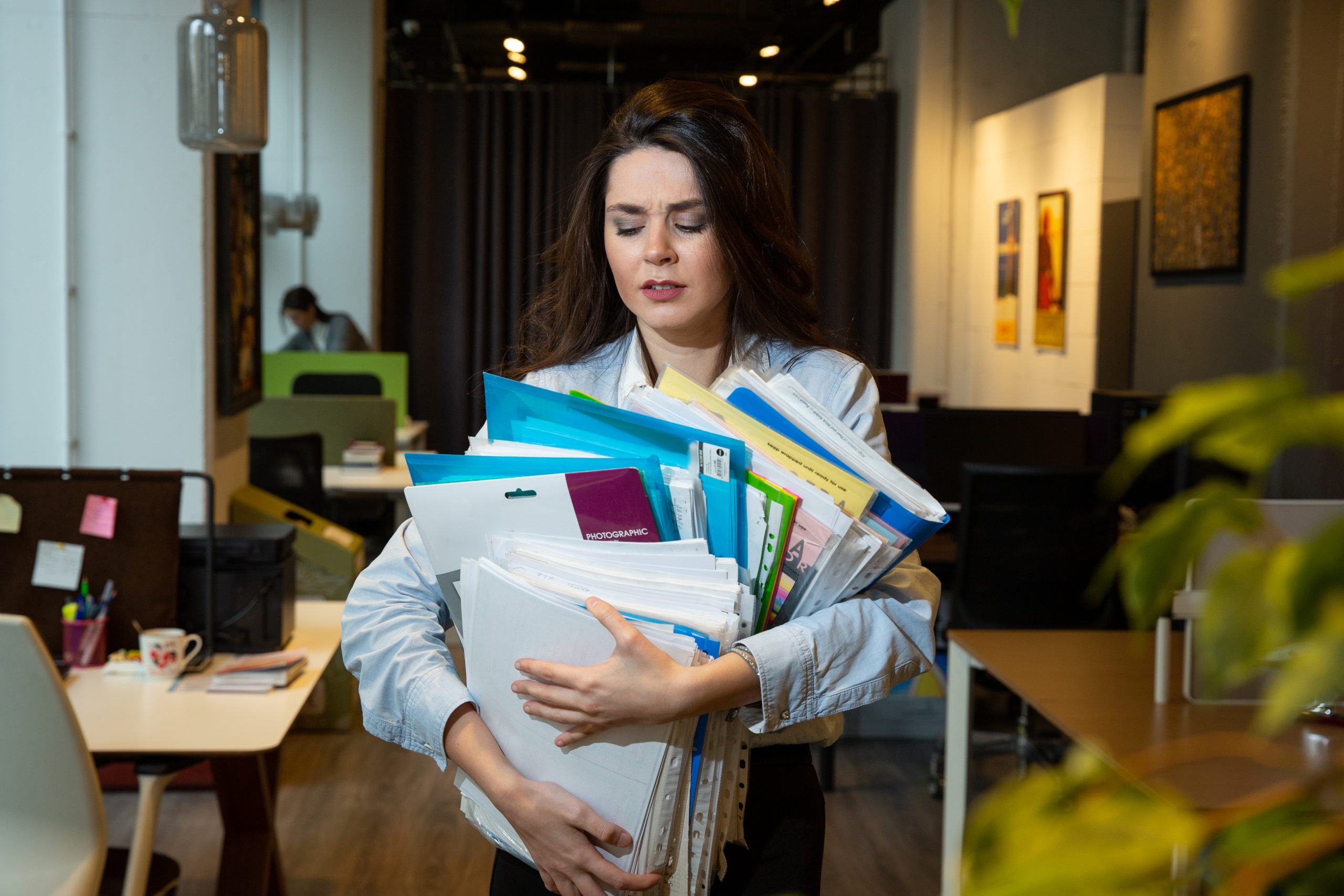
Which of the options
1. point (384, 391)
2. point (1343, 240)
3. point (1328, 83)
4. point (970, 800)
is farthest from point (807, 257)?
point (384, 391)

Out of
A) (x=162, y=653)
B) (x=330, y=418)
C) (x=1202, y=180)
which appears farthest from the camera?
(x=330, y=418)

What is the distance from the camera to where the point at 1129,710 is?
6.64 ft

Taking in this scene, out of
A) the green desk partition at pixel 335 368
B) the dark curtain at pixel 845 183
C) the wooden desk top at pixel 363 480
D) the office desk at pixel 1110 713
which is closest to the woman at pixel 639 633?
the office desk at pixel 1110 713

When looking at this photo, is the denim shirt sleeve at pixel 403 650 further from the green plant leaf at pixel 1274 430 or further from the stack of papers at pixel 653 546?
the green plant leaf at pixel 1274 430

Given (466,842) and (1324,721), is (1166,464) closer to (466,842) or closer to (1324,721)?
(1324,721)

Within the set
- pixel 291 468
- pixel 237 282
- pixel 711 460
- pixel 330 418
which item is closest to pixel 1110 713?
pixel 711 460

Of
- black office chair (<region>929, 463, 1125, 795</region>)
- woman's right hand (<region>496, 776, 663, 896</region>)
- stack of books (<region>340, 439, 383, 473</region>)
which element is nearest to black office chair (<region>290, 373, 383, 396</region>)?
stack of books (<region>340, 439, 383, 473</region>)

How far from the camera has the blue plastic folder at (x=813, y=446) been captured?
1.03 meters

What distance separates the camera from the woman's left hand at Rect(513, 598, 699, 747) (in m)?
0.92

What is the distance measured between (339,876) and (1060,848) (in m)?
2.96

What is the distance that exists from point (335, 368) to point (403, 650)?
5285mm

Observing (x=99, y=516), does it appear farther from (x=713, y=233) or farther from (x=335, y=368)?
(x=335, y=368)

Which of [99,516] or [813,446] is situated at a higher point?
[813,446]

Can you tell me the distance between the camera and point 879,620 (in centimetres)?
107
